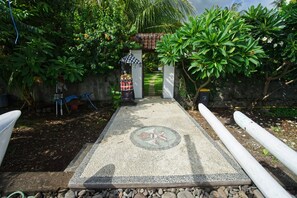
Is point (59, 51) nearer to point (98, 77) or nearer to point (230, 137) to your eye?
point (98, 77)

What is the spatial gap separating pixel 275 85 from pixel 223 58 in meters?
4.62


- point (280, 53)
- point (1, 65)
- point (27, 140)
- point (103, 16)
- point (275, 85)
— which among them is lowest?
point (27, 140)

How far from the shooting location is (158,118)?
5.07 m

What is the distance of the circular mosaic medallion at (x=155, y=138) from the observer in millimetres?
3430

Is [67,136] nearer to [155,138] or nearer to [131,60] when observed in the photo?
[155,138]

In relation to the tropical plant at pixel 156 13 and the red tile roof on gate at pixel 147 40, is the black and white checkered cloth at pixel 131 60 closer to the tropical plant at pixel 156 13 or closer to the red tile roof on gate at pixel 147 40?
the red tile roof on gate at pixel 147 40

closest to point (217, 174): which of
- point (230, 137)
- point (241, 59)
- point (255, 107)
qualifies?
point (230, 137)

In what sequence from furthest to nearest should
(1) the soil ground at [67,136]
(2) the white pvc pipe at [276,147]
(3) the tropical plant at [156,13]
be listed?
1. (3) the tropical plant at [156,13]
2. (1) the soil ground at [67,136]
3. (2) the white pvc pipe at [276,147]

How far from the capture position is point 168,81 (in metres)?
7.15

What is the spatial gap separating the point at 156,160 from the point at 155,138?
2.85ft

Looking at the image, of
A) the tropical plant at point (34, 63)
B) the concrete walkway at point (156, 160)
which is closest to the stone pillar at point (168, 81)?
the concrete walkway at point (156, 160)

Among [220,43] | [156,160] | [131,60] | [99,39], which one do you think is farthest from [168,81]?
[156,160]

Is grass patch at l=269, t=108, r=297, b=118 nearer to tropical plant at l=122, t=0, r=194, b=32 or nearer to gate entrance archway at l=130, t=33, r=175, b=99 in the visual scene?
gate entrance archway at l=130, t=33, r=175, b=99

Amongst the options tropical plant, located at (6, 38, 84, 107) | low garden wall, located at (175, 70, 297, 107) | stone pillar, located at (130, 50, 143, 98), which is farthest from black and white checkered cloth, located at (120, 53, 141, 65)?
tropical plant, located at (6, 38, 84, 107)
